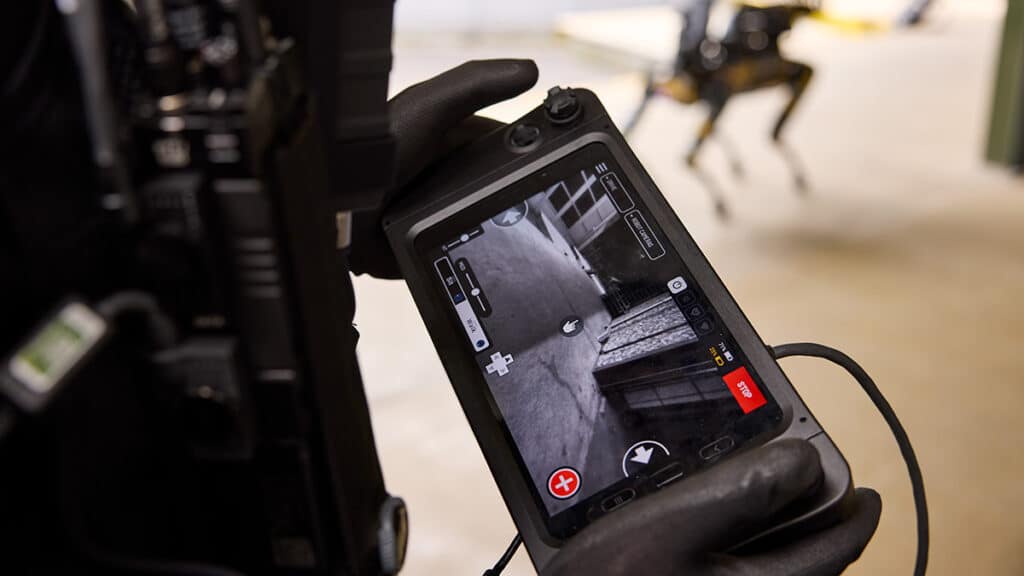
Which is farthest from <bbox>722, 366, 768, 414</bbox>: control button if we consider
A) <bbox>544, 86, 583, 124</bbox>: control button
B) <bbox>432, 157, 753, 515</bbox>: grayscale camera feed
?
<bbox>544, 86, 583, 124</bbox>: control button

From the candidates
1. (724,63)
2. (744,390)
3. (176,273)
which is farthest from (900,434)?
(724,63)

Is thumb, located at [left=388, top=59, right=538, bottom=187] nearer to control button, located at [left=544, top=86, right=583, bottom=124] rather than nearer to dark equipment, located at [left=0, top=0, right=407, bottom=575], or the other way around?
control button, located at [left=544, top=86, right=583, bottom=124]

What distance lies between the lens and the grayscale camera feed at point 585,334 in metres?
0.68

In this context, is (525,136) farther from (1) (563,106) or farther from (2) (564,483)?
(2) (564,483)

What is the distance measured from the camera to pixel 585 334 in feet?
2.35

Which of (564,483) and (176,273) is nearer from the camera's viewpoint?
(176,273)

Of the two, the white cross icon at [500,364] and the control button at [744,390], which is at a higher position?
the control button at [744,390]

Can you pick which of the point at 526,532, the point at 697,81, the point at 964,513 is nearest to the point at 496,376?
the point at 526,532

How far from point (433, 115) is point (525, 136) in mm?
72

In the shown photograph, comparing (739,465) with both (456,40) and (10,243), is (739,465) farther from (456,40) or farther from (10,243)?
(456,40)

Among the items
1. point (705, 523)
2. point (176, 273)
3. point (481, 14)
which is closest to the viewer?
point (176, 273)

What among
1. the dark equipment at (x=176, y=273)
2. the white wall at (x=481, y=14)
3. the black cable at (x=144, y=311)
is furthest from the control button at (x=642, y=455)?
the white wall at (x=481, y=14)

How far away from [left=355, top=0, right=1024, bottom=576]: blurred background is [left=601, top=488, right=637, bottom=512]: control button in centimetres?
51

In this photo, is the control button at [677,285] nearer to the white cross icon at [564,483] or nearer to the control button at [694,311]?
the control button at [694,311]
